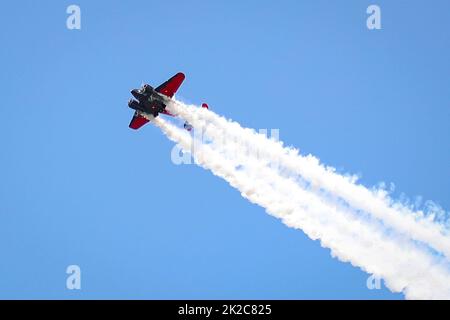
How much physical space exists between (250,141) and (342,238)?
11655mm

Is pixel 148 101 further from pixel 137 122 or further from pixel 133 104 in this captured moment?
pixel 137 122

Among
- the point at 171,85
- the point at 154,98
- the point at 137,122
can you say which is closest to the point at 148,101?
the point at 154,98

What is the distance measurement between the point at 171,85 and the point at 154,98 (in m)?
2.46

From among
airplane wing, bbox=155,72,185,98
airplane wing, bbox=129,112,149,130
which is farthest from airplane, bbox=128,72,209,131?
airplane wing, bbox=129,112,149,130

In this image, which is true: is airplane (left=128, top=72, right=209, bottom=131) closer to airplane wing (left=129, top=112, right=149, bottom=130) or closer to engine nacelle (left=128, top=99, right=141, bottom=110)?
engine nacelle (left=128, top=99, right=141, bottom=110)

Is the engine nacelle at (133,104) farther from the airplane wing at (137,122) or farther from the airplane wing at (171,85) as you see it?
the airplane wing at (137,122)

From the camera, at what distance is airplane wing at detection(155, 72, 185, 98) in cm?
6131

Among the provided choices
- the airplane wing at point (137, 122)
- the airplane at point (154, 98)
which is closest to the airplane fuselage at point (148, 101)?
the airplane at point (154, 98)

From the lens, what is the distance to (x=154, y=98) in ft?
197

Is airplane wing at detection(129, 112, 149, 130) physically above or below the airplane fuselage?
above

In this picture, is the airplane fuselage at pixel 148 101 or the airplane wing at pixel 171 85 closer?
the airplane fuselage at pixel 148 101

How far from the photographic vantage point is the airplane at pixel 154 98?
59500mm
